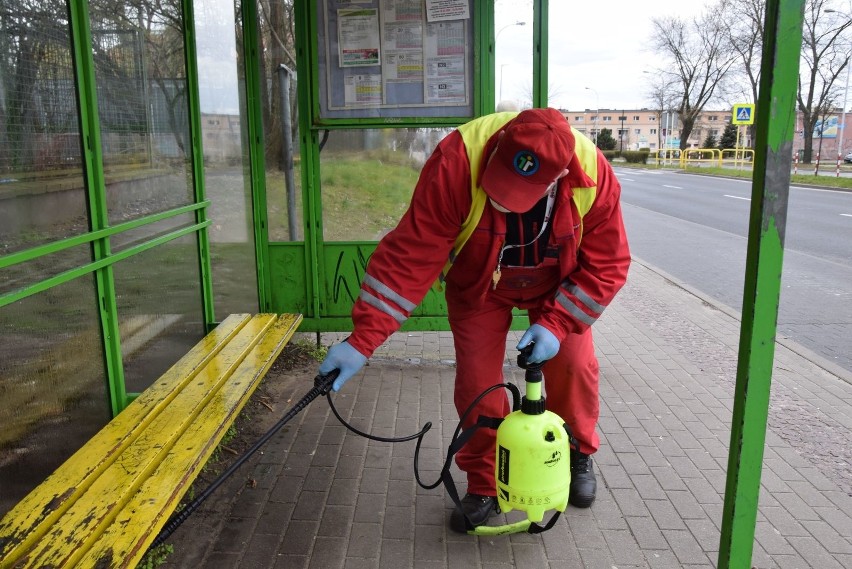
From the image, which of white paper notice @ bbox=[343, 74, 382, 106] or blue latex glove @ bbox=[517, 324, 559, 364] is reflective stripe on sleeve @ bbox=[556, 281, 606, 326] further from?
white paper notice @ bbox=[343, 74, 382, 106]

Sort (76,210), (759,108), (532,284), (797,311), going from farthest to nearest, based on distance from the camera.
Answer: (797,311)
(532,284)
(76,210)
(759,108)

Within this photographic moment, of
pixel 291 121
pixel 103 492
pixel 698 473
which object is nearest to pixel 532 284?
pixel 698 473

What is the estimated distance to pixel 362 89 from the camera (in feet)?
14.8

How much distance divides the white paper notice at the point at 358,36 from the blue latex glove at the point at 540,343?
8.33ft

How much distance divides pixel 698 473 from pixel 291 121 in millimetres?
3222

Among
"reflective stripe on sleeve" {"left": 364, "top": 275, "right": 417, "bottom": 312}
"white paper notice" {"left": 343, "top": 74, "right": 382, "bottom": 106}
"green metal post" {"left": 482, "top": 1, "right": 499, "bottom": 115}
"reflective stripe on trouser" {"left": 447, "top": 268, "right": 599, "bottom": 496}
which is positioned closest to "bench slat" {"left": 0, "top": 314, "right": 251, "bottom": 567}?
"reflective stripe on sleeve" {"left": 364, "top": 275, "right": 417, "bottom": 312}

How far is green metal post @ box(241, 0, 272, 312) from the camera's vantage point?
4434 mm

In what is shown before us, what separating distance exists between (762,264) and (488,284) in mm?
1056

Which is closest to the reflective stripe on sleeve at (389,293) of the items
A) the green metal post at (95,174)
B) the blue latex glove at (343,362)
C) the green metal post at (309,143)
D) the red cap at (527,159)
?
the blue latex glove at (343,362)

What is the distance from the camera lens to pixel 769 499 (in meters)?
3.23

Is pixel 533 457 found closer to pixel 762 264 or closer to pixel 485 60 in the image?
pixel 762 264

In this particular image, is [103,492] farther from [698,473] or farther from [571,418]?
[698,473]

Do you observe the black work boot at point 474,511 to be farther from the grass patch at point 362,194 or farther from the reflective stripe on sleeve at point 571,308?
the grass patch at point 362,194

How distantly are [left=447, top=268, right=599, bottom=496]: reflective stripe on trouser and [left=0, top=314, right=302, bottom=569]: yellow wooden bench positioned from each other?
0.99 meters
